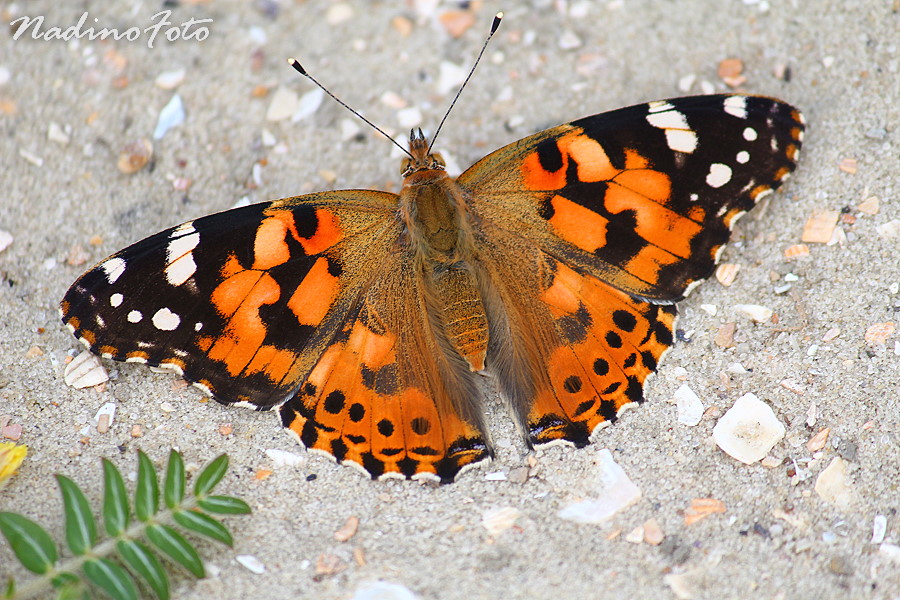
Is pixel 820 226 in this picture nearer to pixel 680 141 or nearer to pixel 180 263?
pixel 680 141

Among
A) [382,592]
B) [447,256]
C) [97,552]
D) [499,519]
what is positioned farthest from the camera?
[447,256]

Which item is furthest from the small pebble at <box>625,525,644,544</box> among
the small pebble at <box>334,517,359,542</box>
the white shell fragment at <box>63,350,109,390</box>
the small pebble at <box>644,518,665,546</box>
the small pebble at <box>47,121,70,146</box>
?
the small pebble at <box>47,121,70,146</box>

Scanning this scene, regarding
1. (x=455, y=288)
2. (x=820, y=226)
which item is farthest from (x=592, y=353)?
(x=820, y=226)

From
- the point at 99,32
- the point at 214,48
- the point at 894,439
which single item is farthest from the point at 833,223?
the point at 99,32

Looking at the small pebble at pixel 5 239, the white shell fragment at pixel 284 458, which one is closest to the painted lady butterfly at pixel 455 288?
the white shell fragment at pixel 284 458

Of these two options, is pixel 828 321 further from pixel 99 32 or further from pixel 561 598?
pixel 99 32

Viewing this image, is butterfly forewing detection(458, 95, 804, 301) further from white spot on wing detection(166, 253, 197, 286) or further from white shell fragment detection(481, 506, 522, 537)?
white spot on wing detection(166, 253, 197, 286)
